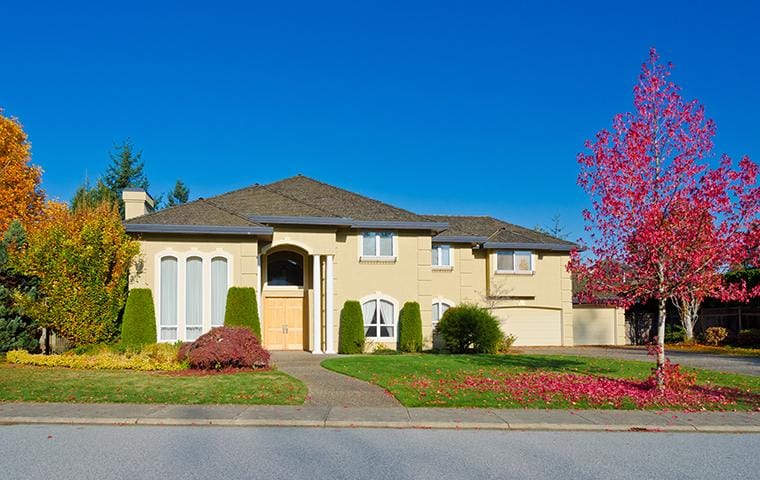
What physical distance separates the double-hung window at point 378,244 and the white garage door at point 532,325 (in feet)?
28.8

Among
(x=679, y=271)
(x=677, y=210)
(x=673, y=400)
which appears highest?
(x=677, y=210)

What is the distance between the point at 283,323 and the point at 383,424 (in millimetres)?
16472

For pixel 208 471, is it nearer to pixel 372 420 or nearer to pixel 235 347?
pixel 372 420

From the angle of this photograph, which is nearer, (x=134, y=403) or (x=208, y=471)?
(x=208, y=471)

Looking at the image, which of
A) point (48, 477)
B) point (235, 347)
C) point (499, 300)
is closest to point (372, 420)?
point (48, 477)

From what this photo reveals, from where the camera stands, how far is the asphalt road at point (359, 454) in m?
7.64

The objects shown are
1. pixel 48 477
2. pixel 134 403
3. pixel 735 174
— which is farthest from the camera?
pixel 735 174

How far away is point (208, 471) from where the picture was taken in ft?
25.0

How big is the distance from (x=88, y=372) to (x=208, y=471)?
11.0 m

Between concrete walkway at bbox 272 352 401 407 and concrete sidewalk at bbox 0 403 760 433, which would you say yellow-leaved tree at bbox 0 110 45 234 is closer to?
concrete walkway at bbox 272 352 401 407

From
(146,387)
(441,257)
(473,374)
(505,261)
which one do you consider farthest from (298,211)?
(505,261)

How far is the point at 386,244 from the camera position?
27.1 meters

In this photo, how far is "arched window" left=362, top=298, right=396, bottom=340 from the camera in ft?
87.2

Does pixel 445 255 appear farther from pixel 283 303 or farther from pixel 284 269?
pixel 283 303
